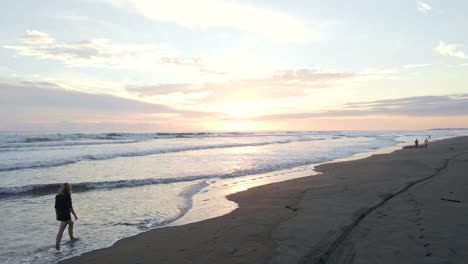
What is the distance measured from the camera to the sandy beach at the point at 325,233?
6301 millimetres

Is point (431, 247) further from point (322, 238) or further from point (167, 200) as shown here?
point (167, 200)

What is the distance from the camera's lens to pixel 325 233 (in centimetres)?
751

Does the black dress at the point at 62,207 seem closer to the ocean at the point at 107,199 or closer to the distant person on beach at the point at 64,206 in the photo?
the distant person on beach at the point at 64,206

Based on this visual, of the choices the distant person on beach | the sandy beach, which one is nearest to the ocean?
Result: the distant person on beach

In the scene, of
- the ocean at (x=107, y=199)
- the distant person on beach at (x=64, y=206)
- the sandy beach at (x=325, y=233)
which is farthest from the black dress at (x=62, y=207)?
the sandy beach at (x=325, y=233)

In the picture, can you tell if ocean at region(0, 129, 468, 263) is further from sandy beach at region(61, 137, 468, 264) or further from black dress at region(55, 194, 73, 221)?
sandy beach at region(61, 137, 468, 264)

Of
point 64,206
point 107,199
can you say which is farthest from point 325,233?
point 107,199

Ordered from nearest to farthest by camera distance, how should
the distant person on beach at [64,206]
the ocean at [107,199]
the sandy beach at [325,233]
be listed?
the sandy beach at [325,233] → the distant person on beach at [64,206] → the ocean at [107,199]

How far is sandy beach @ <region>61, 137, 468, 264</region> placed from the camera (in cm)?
630

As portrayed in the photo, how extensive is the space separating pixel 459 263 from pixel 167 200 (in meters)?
9.72

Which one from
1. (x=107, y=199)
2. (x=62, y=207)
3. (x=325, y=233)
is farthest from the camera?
(x=107, y=199)

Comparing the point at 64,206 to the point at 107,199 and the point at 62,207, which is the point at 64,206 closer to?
the point at 62,207

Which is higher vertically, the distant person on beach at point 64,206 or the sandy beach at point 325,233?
the distant person on beach at point 64,206

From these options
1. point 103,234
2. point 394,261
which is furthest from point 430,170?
point 103,234
